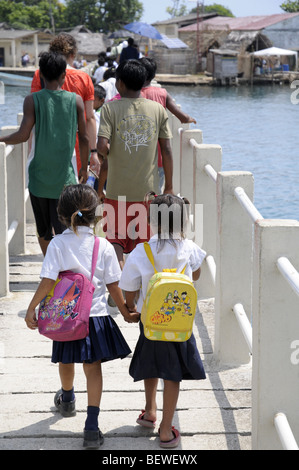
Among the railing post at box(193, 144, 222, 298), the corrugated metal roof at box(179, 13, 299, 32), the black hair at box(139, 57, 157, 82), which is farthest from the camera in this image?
the corrugated metal roof at box(179, 13, 299, 32)

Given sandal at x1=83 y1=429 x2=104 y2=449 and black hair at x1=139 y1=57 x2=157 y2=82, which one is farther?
black hair at x1=139 y1=57 x2=157 y2=82

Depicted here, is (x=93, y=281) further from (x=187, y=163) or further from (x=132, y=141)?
(x=187, y=163)

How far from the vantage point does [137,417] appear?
344cm

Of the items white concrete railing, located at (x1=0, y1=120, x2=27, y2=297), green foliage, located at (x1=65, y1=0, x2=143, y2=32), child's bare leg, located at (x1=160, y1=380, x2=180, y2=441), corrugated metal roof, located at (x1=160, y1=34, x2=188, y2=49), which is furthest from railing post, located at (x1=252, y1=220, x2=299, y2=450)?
green foliage, located at (x1=65, y1=0, x2=143, y2=32)

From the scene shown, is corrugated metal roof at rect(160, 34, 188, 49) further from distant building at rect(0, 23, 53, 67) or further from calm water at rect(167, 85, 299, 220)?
calm water at rect(167, 85, 299, 220)

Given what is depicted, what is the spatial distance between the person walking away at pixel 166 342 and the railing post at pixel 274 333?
0.35m

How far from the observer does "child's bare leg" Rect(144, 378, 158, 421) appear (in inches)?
129

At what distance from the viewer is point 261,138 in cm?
2636

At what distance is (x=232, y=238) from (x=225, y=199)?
8.1 inches

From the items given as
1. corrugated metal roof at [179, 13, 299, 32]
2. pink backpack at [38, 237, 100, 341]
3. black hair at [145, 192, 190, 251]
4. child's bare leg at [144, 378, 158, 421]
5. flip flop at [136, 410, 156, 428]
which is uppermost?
corrugated metal roof at [179, 13, 299, 32]

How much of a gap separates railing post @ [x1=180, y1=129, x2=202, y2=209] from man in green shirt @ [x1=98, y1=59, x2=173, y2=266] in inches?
51.8

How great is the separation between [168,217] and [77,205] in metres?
0.37

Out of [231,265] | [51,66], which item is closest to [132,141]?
[51,66]
